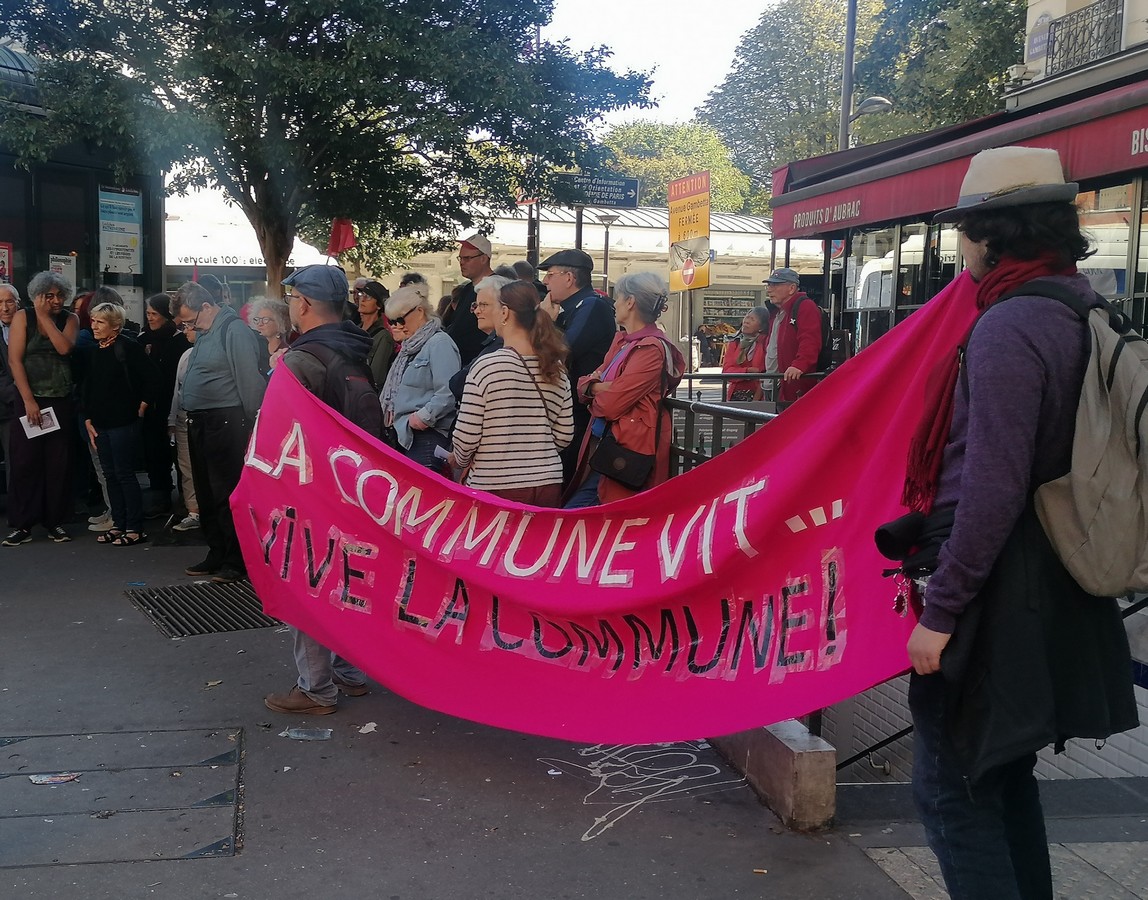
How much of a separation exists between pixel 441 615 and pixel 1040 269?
275 centimetres

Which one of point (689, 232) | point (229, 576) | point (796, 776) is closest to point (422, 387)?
point (229, 576)

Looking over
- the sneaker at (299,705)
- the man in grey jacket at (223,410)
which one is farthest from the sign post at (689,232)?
the sneaker at (299,705)

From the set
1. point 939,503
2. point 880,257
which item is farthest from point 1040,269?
point 880,257

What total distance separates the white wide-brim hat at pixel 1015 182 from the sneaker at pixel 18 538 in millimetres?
7808

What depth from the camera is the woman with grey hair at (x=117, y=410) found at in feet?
27.3

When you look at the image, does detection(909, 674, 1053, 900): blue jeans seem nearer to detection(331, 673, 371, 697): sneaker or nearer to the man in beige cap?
detection(331, 673, 371, 697): sneaker

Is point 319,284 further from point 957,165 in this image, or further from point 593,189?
point 593,189

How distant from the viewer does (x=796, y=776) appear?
3.89 metres

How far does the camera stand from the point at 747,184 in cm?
5734

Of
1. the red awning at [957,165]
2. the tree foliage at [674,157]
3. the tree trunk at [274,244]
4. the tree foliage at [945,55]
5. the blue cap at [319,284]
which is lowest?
the blue cap at [319,284]

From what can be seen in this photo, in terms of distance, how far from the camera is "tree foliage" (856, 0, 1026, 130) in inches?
795

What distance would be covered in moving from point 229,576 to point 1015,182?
19.8 ft

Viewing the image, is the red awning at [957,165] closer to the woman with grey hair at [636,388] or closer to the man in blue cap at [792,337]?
the man in blue cap at [792,337]

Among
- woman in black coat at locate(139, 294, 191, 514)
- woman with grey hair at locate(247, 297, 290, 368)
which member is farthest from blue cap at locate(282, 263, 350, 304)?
woman in black coat at locate(139, 294, 191, 514)
